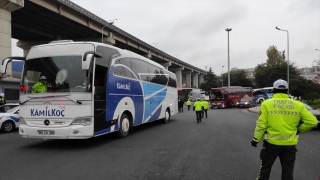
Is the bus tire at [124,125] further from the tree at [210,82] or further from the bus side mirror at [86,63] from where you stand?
the tree at [210,82]

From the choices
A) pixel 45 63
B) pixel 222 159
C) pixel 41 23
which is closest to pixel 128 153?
pixel 222 159

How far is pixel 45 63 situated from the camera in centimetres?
845

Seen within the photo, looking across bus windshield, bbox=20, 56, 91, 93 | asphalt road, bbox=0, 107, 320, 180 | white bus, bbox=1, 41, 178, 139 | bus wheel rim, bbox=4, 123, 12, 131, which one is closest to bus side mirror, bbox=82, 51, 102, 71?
white bus, bbox=1, 41, 178, 139

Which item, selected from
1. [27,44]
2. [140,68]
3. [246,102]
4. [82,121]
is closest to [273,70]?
[246,102]

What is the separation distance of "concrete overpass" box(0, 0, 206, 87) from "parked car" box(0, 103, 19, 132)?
12924 mm

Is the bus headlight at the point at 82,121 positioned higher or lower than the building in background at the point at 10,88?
lower

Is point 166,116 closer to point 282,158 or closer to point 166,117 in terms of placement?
point 166,117

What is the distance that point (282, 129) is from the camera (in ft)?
12.2

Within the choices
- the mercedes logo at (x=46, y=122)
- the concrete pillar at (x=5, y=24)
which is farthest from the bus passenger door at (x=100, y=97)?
the concrete pillar at (x=5, y=24)

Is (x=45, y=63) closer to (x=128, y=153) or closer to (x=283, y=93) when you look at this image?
(x=128, y=153)

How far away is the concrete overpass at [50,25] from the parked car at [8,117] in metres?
12.9

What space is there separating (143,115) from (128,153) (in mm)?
4973

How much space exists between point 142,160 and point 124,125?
3.93 m

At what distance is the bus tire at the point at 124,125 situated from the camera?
33.1 feet
